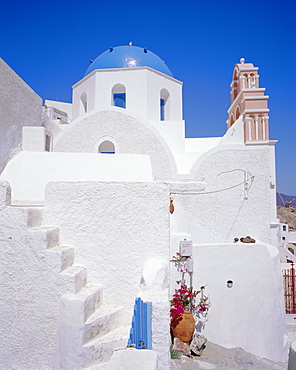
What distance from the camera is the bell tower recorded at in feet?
28.5

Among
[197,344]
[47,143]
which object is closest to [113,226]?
[197,344]

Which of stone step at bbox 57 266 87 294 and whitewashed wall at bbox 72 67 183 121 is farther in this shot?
whitewashed wall at bbox 72 67 183 121

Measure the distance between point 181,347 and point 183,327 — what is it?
1.01 feet

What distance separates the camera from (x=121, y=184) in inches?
151

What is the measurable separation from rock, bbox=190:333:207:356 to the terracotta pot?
89 mm

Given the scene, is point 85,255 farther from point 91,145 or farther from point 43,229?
point 91,145

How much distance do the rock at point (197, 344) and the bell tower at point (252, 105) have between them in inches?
224

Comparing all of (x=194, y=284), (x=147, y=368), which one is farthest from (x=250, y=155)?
(x=147, y=368)

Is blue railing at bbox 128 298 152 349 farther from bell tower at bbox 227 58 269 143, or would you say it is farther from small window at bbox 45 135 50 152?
bell tower at bbox 227 58 269 143

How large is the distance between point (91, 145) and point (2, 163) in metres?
3.94

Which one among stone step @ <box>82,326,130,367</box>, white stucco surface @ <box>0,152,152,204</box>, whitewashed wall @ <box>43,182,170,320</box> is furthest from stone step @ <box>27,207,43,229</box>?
stone step @ <box>82,326,130,367</box>

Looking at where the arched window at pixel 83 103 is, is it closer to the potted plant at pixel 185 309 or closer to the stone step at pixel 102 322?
the potted plant at pixel 185 309

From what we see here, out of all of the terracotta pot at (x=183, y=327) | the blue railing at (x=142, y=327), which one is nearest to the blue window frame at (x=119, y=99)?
the terracotta pot at (x=183, y=327)

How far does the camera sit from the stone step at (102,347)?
3021 mm
